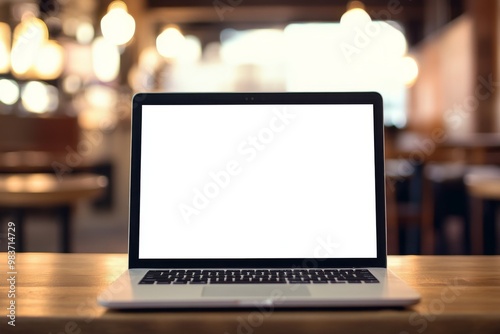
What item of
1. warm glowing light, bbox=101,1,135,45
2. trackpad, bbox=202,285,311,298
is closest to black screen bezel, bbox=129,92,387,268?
trackpad, bbox=202,285,311,298

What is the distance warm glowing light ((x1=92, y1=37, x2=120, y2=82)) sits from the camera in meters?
7.12

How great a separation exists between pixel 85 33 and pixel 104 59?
54cm

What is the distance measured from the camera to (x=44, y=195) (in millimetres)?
2416

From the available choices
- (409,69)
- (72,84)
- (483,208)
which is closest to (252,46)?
(409,69)

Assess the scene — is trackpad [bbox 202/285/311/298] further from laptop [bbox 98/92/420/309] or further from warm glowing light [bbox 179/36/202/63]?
warm glowing light [bbox 179/36/202/63]

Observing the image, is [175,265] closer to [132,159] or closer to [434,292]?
[132,159]

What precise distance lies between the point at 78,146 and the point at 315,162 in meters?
4.34

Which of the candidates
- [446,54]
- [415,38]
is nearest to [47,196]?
[446,54]

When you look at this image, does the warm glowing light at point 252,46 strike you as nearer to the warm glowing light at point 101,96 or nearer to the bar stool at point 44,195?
the warm glowing light at point 101,96

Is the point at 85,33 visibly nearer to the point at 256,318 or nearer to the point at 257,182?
the point at 257,182

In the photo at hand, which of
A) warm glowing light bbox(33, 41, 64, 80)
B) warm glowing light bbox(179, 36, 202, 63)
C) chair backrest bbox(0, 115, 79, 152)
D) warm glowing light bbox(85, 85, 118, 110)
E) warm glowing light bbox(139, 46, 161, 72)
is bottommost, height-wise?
chair backrest bbox(0, 115, 79, 152)

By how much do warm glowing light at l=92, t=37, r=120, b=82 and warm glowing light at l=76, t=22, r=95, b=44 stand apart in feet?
0.62

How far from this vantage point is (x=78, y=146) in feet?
16.4

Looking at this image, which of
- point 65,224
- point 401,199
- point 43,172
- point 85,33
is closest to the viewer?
point 65,224
